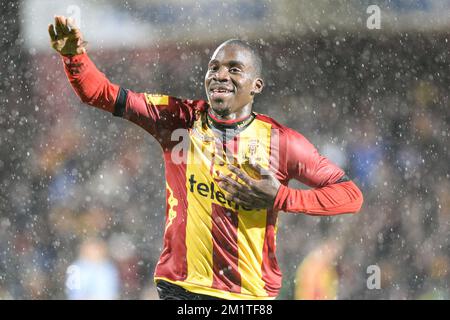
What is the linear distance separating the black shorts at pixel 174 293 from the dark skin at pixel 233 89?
1.49 ft

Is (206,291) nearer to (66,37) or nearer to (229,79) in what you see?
(229,79)

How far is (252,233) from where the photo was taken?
311 centimetres

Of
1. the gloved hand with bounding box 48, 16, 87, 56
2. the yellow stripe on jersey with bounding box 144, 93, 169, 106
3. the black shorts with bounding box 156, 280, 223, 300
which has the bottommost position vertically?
the black shorts with bounding box 156, 280, 223, 300

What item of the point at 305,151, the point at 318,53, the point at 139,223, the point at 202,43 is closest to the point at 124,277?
the point at 139,223

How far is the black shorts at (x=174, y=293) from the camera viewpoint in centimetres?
301

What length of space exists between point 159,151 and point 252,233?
347 cm

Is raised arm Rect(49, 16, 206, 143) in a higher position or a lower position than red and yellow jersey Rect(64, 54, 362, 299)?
higher

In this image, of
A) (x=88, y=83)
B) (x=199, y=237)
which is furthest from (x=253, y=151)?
(x=88, y=83)

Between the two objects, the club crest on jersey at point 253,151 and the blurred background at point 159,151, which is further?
the blurred background at point 159,151

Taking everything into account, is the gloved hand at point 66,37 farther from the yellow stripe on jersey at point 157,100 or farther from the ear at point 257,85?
the ear at point 257,85

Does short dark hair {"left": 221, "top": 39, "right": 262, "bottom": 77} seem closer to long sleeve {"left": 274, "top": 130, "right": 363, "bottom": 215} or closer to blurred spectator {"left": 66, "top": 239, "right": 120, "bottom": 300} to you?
Result: long sleeve {"left": 274, "top": 130, "right": 363, "bottom": 215}

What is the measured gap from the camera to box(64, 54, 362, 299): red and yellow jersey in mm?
3035

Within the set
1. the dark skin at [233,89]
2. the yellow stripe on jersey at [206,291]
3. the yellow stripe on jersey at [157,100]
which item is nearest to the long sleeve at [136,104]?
the yellow stripe on jersey at [157,100]

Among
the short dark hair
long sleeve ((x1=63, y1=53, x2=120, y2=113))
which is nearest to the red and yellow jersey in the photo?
long sleeve ((x1=63, y1=53, x2=120, y2=113))
